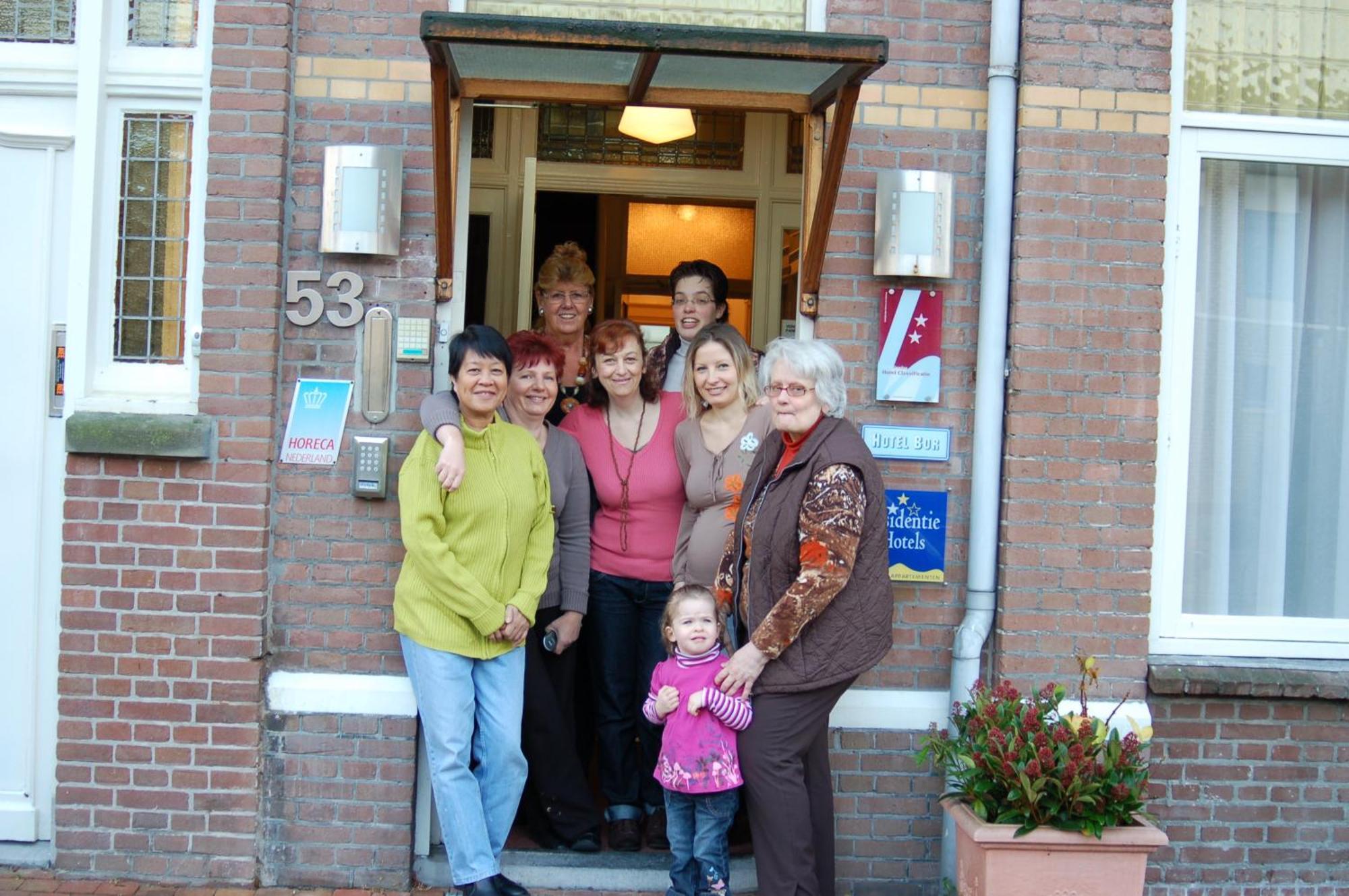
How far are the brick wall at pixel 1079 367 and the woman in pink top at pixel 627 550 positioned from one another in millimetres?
1214

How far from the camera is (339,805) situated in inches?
182

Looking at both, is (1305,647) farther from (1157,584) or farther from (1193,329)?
(1193,329)

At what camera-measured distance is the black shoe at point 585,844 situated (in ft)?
15.7

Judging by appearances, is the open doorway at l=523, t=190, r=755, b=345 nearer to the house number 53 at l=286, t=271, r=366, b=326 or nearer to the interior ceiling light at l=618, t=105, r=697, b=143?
the interior ceiling light at l=618, t=105, r=697, b=143

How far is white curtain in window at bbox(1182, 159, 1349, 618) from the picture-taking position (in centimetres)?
493

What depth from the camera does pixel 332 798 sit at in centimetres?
461

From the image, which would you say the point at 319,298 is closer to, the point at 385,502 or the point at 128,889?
the point at 385,502

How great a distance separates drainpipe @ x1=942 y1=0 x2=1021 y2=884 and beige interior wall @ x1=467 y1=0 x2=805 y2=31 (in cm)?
73

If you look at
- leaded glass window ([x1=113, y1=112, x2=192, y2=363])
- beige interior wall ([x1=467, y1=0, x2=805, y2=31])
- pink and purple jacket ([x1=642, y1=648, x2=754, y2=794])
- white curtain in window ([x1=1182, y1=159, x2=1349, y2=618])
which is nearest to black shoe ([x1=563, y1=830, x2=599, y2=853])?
pink and purple jacket ([x1=642, y1=648, x2=754, y2=794])

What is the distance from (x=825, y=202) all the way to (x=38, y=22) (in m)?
2.88

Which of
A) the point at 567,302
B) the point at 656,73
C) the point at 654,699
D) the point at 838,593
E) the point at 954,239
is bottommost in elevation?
the point at 654,699

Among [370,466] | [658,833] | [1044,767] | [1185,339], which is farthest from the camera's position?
[658,833]

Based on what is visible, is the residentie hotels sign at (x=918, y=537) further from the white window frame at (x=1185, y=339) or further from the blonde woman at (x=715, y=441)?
the white window frame at (x=1185, y=339)

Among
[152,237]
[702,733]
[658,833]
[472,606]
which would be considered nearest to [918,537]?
[702,733]
